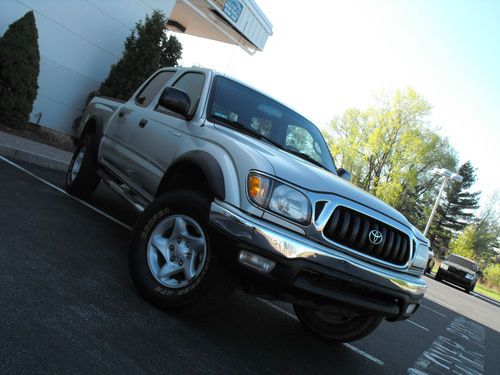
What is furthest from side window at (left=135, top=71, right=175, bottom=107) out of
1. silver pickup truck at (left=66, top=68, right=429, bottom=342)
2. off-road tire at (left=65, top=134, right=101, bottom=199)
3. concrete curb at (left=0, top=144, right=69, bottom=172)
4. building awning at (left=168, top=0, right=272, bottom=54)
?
building awning at (left=168, top=0, right=272, bottom=54)

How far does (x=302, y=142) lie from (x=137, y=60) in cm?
805

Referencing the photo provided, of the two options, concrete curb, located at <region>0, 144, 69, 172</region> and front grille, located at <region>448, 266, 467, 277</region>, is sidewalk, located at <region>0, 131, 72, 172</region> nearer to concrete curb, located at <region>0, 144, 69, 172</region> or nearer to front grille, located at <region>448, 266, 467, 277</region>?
concrete curb, located at <region>0, 144, 69, 172</region>

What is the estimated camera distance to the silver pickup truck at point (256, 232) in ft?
9.18

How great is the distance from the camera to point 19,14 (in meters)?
9.50

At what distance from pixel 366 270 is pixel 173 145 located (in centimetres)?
194

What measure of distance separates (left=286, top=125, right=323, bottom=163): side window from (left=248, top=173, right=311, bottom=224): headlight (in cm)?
149

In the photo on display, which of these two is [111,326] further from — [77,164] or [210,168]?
[77,164]

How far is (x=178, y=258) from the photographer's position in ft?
10.6

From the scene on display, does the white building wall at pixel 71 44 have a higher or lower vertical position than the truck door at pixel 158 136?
higher

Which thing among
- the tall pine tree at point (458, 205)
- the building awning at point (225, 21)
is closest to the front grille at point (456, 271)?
the building awning at point (225, 21)

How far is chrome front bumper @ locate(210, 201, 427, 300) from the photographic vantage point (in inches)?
108

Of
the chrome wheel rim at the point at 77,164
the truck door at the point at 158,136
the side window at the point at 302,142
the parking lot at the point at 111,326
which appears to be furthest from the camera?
the chrome wheel rim at the point at 77,164

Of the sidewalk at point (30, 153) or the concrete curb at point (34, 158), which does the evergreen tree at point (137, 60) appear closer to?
the sidewalk at point (30, 153)

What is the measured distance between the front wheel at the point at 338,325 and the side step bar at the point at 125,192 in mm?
1731
